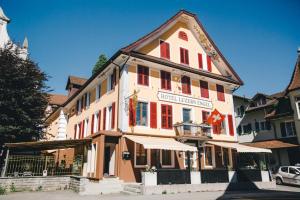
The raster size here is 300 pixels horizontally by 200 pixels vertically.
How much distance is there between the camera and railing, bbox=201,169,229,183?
1609 cm

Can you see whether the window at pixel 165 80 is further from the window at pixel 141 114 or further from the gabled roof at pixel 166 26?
the gabled roof at pixel 166 26

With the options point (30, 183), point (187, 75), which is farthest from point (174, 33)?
point (30, 183)

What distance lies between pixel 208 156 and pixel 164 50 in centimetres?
972

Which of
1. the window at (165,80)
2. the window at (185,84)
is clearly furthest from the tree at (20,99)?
the window at (185,84)

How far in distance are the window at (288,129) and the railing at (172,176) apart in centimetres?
1704

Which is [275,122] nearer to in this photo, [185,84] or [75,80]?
[185,84]

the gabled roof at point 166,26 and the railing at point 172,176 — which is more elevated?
the gabled roof at point 166,26

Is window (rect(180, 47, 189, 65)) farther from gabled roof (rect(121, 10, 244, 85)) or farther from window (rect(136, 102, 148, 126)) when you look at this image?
window (rect(136, 102, 148, 126))

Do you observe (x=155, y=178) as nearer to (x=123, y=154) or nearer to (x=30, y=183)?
(x=123, y=154)

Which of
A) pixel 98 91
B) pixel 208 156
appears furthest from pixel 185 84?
pixel 98 91

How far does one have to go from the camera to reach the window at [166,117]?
18377mm

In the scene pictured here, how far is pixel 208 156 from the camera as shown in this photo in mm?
20438

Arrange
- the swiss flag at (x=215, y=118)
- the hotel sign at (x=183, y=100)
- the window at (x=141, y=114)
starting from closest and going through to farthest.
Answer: the window at (x=141, y=114), the hotel sign at (x=183, y=100), the swiss flag at (x=215, y=118)

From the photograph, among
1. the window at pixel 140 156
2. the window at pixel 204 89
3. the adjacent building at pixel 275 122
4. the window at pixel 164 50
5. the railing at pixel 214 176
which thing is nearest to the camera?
the railing at pixel 214 176
